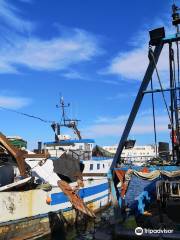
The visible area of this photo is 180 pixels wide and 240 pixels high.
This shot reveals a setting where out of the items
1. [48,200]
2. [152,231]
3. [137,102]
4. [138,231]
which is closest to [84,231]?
[48,200]

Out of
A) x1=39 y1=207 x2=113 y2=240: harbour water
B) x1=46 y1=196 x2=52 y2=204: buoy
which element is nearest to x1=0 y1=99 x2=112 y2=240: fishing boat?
x1=46 y1=196 x2=52 y2=204: buoy

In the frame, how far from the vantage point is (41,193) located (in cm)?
1652

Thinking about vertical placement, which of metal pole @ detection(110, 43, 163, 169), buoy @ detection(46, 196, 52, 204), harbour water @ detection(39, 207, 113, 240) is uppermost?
metal pole @ detection(110, 43, 163, 169)

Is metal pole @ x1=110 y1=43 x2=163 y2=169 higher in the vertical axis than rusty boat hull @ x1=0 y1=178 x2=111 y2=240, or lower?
higher

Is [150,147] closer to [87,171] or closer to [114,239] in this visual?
[87,171]

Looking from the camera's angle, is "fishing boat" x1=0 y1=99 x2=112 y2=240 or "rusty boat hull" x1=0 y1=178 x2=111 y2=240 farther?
"fishing boat" x1=0 y1=99 x2=112 y2=240

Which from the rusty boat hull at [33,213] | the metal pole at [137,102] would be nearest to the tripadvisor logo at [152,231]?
the metal pole at [137,102]

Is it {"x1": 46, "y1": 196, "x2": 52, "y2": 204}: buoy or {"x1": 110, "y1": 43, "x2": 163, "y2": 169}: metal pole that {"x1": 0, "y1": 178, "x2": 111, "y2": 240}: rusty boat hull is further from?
{"x1": 110, "y1": 43, "x2": 163, "y2": 169}: metal pole

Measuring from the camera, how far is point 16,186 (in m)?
15.5

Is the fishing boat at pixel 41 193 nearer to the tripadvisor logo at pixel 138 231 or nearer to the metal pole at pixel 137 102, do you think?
the metal pole at pixel 137 102

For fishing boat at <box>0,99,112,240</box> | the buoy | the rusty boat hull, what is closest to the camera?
the rusty boat hull

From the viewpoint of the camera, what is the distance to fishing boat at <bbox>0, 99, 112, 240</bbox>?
1491cm

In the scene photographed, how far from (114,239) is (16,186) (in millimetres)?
4500

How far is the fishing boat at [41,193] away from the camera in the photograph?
→ 14915 millimetres
